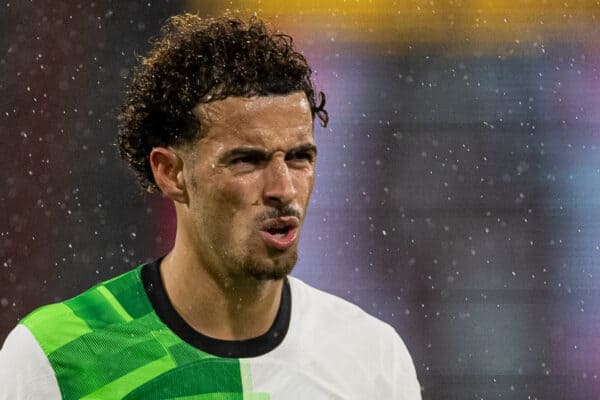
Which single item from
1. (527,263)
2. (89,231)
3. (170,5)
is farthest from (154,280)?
(527,263)

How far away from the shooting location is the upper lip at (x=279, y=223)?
2.36 metres

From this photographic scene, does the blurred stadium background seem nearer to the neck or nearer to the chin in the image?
the neck

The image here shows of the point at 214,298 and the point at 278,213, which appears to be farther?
the point at 214,298

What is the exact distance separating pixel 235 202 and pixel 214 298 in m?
0.24

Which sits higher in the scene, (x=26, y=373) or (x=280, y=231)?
(x=280, y=231)

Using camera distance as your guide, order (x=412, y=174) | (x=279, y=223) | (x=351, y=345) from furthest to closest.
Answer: (x=412, y=174)
(x=351, y=345)
(x=279, y=223)

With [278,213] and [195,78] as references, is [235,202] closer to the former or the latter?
[278,213]

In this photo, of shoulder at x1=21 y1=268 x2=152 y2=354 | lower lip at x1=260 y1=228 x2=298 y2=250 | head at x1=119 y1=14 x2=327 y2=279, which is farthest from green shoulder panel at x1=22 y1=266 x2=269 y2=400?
lower lip at x1=260 y1=228 x2=298 y2=250

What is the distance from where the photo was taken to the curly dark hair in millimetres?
2506

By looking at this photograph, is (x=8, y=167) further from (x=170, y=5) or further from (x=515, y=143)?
(x=515, y=143)

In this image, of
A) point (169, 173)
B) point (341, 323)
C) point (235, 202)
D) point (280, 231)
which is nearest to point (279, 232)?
point (280, 231)

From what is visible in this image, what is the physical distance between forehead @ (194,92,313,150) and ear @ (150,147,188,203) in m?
0.11

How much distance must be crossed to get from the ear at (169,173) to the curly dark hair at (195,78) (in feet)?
0.10

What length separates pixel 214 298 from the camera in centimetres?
250
